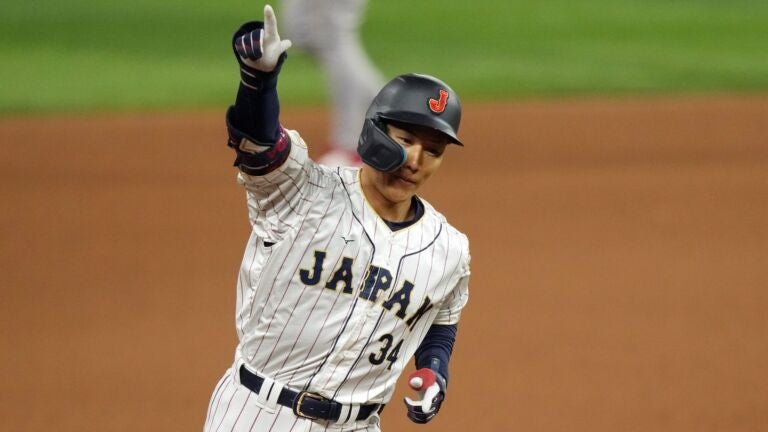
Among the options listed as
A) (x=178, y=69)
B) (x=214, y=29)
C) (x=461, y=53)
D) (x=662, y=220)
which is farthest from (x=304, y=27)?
(x=214, y=29)

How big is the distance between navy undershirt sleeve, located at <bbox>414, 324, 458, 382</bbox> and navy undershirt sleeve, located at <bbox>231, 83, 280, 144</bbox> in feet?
2.92

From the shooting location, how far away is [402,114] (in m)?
3.20

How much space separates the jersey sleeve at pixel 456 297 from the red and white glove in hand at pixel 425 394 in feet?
0.57

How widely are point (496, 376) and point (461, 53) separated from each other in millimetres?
8139

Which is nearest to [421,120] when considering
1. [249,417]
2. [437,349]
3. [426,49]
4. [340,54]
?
[437,349]

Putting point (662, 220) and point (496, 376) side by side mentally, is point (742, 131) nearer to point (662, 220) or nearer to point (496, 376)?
point (662, 220)

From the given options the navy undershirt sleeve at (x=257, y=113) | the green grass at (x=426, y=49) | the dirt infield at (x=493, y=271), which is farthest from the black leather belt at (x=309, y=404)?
the green grass at (x=426, y=49)

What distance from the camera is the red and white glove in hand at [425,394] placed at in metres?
3.35

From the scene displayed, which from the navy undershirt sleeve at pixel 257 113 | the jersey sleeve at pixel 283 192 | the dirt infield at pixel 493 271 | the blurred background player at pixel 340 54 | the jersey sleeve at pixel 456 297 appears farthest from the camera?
the blurred background player at pixel 340 54

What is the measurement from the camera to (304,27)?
8109 mm

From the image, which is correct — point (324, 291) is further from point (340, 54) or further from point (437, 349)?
point (340, 54)

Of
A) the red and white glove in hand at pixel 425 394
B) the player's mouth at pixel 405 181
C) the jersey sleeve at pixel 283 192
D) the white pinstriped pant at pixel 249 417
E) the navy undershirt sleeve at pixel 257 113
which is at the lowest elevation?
the white pinstriped pant at pixel 249 417

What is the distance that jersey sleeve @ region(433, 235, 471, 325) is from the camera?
3447 millimetres

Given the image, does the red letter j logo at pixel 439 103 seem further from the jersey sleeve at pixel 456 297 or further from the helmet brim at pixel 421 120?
the jersey sleeve at pixel 456 297
